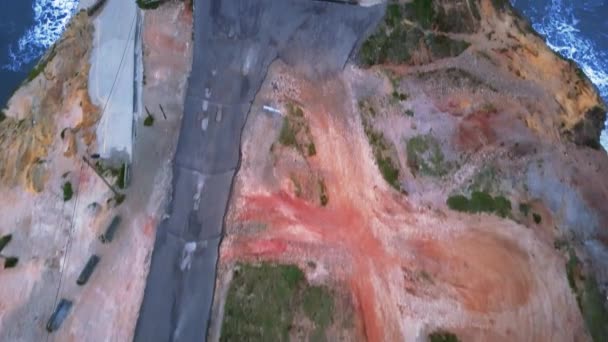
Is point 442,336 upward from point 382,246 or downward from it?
downward

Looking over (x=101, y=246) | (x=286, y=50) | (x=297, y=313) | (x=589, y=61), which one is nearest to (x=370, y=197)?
(x=297, y=313)

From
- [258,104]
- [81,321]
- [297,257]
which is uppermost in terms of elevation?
[258,104]

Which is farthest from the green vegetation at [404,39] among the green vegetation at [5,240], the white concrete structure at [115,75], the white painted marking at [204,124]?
the green vegetation at [5,240]

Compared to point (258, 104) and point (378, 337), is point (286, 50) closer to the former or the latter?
point (258, 104)

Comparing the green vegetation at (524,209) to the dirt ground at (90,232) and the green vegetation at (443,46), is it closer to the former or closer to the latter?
the green vegetation at (443,46)

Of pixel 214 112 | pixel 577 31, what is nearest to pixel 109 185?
pixel 214 112

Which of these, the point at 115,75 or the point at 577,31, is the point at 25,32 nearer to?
the point at 115,75
